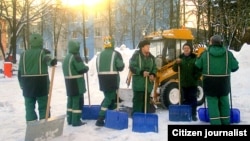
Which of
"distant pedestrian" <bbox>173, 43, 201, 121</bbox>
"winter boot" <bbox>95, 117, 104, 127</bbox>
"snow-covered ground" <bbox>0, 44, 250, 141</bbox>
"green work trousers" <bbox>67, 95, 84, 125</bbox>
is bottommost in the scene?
"snow-covered ground" <bbox>0, 44, 250, 141</bbox>

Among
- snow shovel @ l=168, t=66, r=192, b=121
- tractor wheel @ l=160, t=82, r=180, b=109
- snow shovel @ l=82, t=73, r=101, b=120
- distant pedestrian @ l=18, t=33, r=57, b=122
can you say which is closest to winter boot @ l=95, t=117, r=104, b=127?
snow shovel @ l=82, t=73, r=101, b=120

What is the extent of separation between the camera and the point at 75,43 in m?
7.60

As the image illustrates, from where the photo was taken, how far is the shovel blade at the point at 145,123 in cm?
700

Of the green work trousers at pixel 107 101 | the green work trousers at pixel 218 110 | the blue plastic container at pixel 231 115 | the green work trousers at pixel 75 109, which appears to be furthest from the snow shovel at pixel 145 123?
the blue plastic container at pixel 231 115

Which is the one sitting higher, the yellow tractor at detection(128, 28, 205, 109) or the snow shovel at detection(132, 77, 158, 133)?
the yellow tractor at detection(128, 28, 205, 109)

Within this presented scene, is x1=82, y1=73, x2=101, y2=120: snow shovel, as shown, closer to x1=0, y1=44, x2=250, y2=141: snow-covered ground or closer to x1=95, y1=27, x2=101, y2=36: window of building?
x1=0, y1=44, x2=250, y2=141: snow-covered ground

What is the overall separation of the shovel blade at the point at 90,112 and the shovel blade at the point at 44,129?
1525 mm

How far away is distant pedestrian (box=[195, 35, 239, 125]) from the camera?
6883mm

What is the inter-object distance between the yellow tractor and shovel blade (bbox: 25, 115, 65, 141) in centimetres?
321

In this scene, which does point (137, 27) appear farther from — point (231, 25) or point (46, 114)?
point (46, 114)

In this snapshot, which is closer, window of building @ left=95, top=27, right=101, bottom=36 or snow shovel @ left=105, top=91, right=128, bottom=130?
snow shovel @ left=105, top=91, right=128, bottom=130

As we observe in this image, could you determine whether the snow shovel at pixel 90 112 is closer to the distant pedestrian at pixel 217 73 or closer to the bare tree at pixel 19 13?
the distant pedestrian at pixel 217 73

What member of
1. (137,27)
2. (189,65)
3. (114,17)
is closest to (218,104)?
(189,65)

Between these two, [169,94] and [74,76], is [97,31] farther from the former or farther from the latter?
[74,76]
